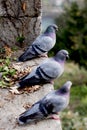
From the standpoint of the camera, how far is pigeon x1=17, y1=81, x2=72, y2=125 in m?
4.65

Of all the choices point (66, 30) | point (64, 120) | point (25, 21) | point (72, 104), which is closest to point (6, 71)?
point (25, 21)

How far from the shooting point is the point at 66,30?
60.5ft

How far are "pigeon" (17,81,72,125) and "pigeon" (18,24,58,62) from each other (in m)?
1.01

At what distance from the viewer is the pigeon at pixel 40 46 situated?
19.1 feet

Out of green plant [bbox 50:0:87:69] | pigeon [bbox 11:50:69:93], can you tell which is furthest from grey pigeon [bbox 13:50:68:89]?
green plant [bbox 50:0:87:69]

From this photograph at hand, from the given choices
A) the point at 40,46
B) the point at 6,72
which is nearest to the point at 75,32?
the point at 40,46

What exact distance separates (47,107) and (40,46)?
3.99 feet

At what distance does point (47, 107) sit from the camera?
15.4 ft

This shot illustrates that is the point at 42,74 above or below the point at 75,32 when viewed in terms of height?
above

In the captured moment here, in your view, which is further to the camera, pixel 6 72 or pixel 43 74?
pixel 6 72

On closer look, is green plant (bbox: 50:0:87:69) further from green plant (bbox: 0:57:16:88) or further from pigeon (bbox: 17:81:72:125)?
pigeon (bbox: 17:81:72:125)

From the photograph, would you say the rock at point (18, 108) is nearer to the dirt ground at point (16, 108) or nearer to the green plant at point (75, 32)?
the dirt ground at point (16, 108)

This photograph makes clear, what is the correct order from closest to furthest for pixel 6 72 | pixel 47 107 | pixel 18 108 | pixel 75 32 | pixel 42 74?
pixel 47 107 → pixel 18 108 → pixel 42 74 → pixel 6 72 → pixel 75 32

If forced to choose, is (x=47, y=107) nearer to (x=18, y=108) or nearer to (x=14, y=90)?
(x=18, y=108)
